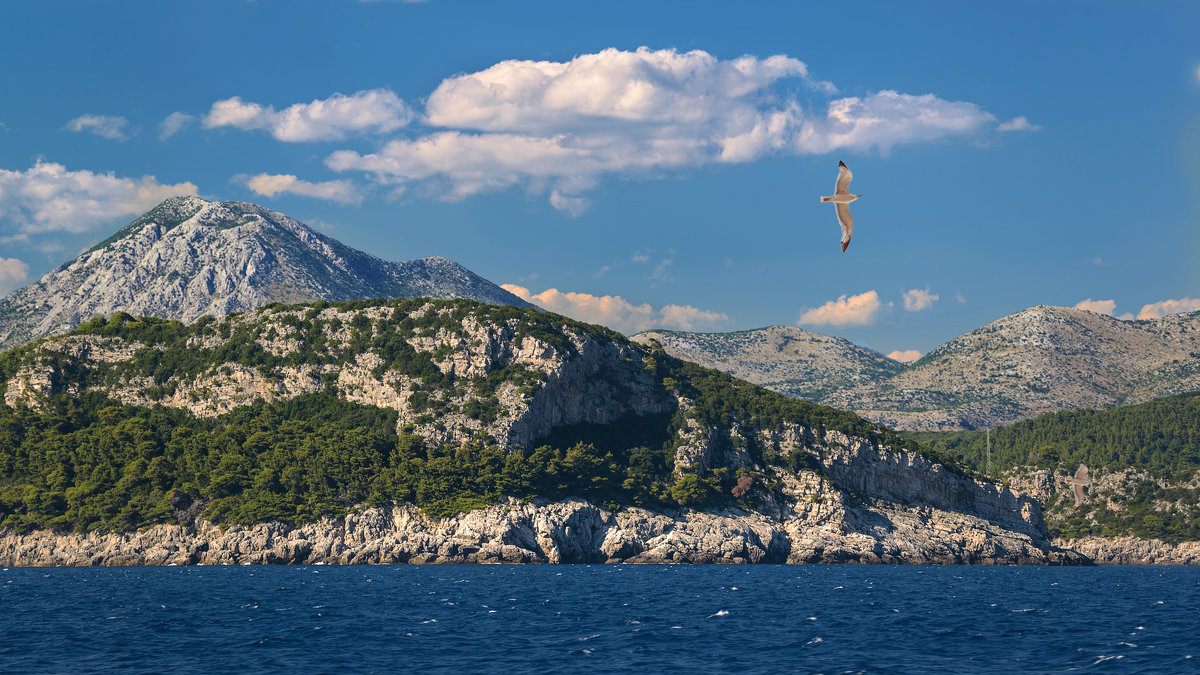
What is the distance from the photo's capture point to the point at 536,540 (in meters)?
134

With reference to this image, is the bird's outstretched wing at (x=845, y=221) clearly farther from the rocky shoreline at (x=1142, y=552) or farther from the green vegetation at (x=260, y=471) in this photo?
the rocky shoreline at (x=1142, y=552)

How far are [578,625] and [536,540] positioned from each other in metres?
73.6

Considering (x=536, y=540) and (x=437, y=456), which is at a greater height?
(x=437, y=456)

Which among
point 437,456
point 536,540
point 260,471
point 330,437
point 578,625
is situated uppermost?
point 330,437

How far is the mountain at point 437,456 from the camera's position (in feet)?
433

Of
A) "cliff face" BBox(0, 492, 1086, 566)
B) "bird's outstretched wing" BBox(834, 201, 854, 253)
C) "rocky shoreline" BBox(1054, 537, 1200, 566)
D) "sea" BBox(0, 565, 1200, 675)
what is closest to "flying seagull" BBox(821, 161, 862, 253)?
"bird's outstretched wing" BBox(834, 201, 854, 253)

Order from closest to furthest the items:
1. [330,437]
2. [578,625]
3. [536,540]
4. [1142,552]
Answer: [578,625] → [536,540] → [330,437] → [1142,552]

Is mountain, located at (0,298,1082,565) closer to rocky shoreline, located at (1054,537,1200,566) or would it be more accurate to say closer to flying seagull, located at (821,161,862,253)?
rocky shoreline, located at (1054,537,1200,566)

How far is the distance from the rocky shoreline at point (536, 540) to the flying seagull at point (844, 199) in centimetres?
9388

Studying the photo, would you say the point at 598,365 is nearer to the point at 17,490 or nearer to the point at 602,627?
the point at 17,490

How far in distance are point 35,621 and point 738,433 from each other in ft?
382

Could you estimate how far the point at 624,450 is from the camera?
159 meters

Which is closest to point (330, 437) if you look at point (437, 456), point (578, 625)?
point (437, 456)

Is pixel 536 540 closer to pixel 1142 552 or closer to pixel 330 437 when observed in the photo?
pixel 330 437
